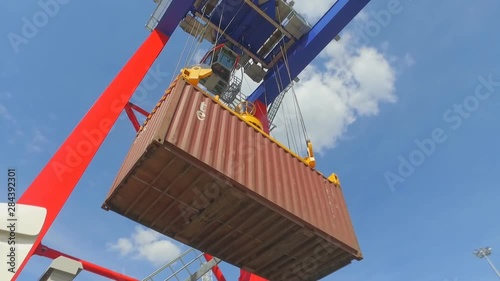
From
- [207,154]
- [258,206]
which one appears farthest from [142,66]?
[258,206]

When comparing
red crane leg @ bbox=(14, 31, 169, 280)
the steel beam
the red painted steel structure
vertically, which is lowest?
the red painted steel structure

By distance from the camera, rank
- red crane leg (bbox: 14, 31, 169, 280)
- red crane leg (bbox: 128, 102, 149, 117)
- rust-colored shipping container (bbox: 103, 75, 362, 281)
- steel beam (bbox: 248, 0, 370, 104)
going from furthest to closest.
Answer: steel beam (bbox: 248, 0, 370, 104) → red crane leg (bbox: 128, 102, 149, 117) → red crane leg (bbox: 14, 31, 169, 280) → rust-colored shipping container (bbox: 103, 75, 362, 281)

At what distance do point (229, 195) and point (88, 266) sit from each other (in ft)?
13.4

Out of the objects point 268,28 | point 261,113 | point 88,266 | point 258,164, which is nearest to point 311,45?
point 268,28

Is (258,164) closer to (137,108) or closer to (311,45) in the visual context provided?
(137,108)

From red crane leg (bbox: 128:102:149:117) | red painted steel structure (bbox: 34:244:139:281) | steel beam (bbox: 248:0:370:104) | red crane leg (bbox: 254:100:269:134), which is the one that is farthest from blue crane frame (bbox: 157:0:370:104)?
red painted steel structure (bbox: 34:244:139:281)

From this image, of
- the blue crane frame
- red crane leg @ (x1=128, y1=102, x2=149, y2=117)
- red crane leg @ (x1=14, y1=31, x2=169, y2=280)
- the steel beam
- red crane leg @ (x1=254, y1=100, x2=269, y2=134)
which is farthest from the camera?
red crane leg @ (x1=254, y1=100, x2=269, y2=134)

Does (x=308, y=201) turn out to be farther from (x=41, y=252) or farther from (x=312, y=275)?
(x=41, y=252)

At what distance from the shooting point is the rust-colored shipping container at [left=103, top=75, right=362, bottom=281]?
6199mm

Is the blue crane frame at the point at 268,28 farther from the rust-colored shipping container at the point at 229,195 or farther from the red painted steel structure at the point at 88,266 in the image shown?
the red painted steel structure at the point at 88,266

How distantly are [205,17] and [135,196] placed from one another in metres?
9.21

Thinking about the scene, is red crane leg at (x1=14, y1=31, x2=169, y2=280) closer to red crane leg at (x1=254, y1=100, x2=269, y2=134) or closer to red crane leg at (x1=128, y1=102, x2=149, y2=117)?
red crane leg at (x1=128, y1=102, x2=149, y2=117)

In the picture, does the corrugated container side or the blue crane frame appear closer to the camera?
the corrugated container side

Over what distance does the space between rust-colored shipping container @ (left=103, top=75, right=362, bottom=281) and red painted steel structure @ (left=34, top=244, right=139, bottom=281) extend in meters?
1.77
